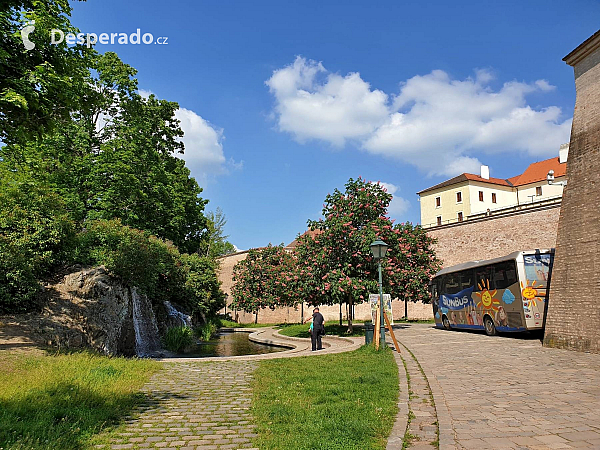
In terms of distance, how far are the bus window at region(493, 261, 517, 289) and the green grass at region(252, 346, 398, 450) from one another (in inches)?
319

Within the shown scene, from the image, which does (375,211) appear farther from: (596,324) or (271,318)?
(271,318)

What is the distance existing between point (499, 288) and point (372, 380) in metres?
11.7

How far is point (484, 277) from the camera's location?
63.5ft

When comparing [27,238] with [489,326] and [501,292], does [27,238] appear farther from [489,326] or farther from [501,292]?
[489,326]

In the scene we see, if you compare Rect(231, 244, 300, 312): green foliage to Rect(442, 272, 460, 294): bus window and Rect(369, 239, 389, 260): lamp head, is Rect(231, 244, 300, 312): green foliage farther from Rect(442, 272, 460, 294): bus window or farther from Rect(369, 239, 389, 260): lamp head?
Rect(369, 239, 389, 260): lamp head

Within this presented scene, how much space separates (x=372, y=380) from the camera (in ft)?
27.6

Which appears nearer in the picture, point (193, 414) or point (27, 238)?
point (193, 414)

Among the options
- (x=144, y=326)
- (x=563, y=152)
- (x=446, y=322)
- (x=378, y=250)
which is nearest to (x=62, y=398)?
(x=378, y=250)

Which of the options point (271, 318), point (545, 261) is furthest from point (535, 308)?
point (271, 318)

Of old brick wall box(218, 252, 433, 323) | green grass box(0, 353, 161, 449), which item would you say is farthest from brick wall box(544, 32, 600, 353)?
old brick wall box(218, 252, 433, 323)

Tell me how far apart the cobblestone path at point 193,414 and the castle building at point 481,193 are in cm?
5429

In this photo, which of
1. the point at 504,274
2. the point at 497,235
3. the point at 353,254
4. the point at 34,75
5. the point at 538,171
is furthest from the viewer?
the point at 538,171

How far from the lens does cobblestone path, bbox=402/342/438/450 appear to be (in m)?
5.07

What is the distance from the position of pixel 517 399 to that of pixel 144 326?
54.4 ft
